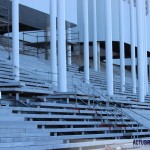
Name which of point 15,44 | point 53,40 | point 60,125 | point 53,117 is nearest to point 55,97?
point 15,44

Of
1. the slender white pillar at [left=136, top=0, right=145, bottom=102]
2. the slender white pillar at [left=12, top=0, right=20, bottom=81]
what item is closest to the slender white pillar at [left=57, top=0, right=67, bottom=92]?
the slender white pillar at [left=12, top=0, right=20, bottom=81]

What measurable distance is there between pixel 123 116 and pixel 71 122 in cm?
511

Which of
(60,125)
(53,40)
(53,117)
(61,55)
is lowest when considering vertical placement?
(60,125)

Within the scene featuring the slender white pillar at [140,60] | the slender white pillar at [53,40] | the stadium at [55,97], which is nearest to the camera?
the stadium at [55,97]

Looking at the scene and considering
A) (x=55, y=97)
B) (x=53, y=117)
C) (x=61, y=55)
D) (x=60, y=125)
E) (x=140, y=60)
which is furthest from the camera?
(x=140, y=60)

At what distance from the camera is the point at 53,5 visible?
2045 centimetres

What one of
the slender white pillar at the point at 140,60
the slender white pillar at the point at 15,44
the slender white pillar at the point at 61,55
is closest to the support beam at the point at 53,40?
the slender white pillar at the point at 61,55

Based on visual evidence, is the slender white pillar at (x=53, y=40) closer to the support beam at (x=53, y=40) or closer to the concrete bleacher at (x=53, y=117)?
the support beam at (x=53, y=40)

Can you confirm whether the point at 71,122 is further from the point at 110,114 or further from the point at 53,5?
the point at 53,5

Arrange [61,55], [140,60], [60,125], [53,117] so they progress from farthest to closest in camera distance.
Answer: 1. [140,60]
2. [61,55]
3. [60,125]
4. [53,117]

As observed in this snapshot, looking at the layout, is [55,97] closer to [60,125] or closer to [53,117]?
[60,125]

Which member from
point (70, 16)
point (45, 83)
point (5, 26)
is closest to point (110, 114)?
point (45, 83)

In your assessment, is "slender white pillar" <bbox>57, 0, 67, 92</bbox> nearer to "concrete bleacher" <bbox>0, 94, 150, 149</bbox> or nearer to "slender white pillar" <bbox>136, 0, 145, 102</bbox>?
"concrete bleacher" <bbox>0, 94, 150, 149</bbox>

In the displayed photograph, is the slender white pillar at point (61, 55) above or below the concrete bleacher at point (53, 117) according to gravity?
above
